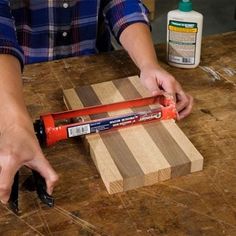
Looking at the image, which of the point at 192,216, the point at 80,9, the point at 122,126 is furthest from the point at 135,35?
the point at 192,216

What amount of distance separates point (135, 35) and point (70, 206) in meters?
0.55

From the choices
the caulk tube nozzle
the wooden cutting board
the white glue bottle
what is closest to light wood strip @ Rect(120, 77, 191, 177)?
the wooden cutting board

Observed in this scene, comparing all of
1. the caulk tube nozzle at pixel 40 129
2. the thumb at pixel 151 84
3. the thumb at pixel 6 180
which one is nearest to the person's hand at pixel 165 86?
the thumb at pixel 151 84

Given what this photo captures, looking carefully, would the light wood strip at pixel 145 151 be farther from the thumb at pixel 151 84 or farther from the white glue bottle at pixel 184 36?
the white glue bottle at pixel 184 36

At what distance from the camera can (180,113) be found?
1033 mm

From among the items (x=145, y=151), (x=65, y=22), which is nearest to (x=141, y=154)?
(x=145, y=151)

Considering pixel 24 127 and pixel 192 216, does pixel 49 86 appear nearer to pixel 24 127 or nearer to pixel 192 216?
pixel 24 127

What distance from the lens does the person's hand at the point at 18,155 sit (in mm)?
753

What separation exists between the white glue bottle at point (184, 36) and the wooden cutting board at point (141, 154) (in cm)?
28

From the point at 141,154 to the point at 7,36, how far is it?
37cm

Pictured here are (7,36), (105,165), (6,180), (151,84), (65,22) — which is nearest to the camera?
(6,180)

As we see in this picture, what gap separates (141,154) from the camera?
89 centimetres

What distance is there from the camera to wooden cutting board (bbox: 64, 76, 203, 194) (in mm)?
849

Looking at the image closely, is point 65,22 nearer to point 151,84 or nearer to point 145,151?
point 151,84
